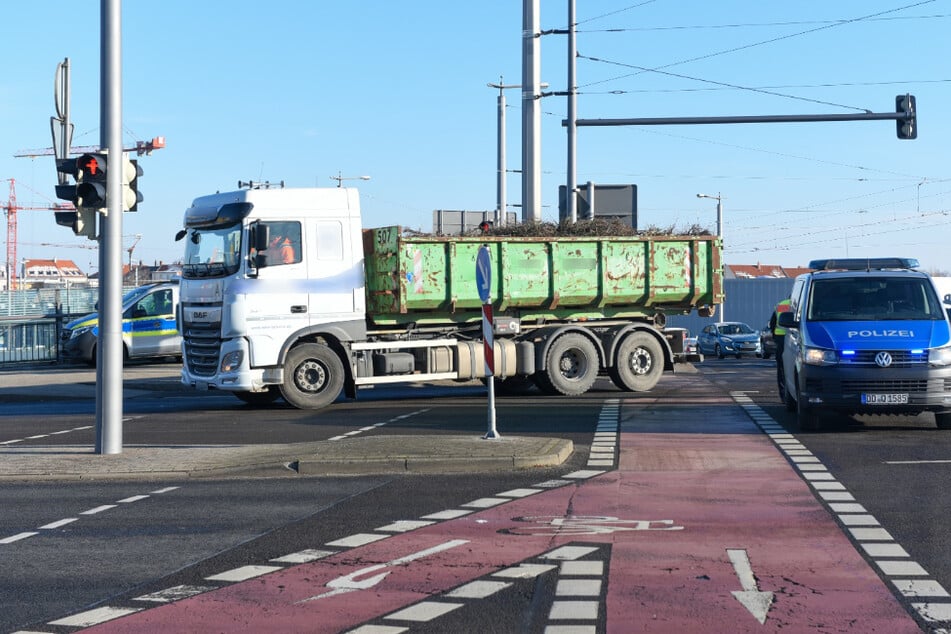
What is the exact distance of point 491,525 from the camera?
962cm

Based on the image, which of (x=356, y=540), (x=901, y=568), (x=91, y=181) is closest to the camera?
(x=901, y=568)

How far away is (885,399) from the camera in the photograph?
15938mm

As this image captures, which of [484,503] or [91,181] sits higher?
[91,181]

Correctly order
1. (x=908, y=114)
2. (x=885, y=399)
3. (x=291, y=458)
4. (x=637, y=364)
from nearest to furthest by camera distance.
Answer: (x=291, y=458) → (x=885, y=399) → (x=637, y=364) → (x=908, y=114)

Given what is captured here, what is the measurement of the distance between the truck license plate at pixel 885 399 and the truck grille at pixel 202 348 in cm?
950

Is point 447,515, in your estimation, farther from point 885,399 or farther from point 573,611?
point 885,399

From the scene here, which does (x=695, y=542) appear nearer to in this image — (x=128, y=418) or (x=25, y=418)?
(x=128, y=418)

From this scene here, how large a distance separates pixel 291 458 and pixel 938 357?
7.91 metres

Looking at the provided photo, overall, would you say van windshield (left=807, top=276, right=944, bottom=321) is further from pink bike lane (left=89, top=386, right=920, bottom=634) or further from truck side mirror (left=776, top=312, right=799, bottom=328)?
pink bike lane (left=89, top=386, right=920, bottom=634)

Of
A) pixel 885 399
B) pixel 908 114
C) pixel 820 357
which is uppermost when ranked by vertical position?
pixel 908 114

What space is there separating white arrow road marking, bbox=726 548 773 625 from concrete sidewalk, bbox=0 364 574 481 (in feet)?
15.9

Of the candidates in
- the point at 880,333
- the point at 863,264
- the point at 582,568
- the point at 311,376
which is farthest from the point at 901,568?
the point at 311,376

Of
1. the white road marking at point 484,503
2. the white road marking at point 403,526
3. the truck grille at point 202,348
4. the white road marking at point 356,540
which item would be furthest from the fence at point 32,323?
the white road marking at point 356,540

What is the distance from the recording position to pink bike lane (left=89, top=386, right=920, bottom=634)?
22.1 ft
